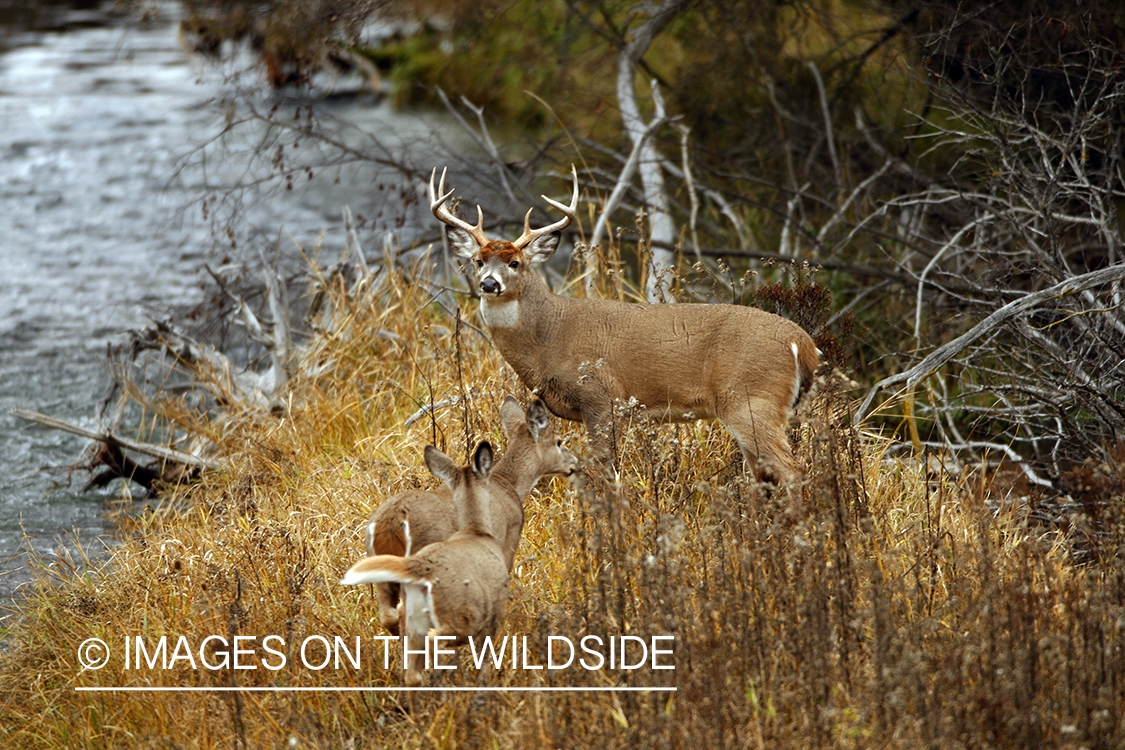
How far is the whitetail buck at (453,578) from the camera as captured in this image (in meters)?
3.64

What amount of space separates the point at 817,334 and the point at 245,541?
2688 mm

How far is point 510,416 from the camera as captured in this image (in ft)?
15.1

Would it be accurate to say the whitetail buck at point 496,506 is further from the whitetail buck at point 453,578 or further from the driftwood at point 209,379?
the driftwood at point 209,379

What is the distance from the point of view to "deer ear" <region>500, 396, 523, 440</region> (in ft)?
15.0

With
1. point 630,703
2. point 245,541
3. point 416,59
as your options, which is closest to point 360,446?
point 245,541

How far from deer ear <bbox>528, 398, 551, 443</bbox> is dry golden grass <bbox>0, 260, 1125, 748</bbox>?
0.28 m

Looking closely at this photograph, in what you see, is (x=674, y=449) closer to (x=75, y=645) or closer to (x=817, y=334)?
(x=817, y=334)

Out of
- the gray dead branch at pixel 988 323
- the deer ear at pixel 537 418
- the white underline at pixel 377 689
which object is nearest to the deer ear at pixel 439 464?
the deer ear at pixel 537 418

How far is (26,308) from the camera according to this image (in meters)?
11.3

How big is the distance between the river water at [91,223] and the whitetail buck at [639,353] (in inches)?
109

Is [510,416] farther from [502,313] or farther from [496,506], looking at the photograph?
[502,313]

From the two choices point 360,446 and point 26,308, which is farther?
point 26,308

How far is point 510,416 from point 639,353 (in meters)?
0.97

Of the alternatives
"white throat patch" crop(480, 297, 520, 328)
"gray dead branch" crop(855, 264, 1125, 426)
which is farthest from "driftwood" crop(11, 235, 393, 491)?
"gray dead branch" crop(855, 264, 1125, 426)
